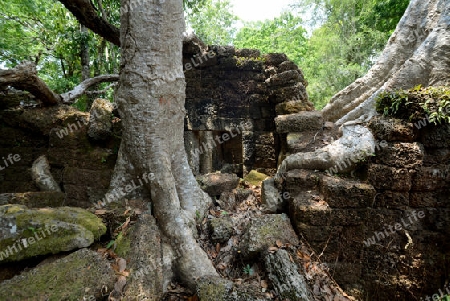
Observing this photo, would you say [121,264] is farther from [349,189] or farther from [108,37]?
[108,37]

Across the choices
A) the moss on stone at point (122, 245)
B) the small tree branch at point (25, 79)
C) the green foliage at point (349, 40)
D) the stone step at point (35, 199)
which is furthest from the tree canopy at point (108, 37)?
the moss on stone at point (122, 245)

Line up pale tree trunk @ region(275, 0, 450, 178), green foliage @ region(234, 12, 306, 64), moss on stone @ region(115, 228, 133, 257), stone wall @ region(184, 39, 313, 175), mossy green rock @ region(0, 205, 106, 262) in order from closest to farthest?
1. mossy green rock @ region(0, 205, 106, 262)
2. moss on stone @ region(115, 228, 133, 257)
3. pale tree trunk @ region(275, 0, 450, 178)
4. stone wall @ region(184, 39, 313, 175)
5. green foliage @ region(234, 12, 306, 64)

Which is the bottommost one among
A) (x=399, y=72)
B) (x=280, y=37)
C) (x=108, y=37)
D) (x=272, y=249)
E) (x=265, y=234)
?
(x=272, y=249)

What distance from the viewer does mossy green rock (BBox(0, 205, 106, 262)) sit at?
1.75 meters

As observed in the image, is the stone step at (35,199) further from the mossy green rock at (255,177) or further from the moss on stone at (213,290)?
the mossy green rock at (255,177)

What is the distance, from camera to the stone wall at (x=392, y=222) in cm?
251

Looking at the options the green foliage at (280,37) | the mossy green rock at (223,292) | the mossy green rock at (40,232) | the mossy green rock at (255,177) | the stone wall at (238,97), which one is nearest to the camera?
the mossy green rock at (40,232)

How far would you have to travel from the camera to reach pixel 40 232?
1.83 metres

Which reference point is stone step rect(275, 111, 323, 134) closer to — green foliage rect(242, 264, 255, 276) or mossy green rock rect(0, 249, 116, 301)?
green foliage rect(242, 264, 255, 276)

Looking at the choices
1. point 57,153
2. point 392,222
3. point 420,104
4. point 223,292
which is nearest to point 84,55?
point 57,153

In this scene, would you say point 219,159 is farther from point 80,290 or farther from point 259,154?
point 80,290

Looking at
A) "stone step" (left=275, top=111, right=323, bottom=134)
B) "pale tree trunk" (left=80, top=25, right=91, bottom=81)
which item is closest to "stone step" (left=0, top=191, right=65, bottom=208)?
"stone step" (left=275, top=111, right=323, bottom=134)

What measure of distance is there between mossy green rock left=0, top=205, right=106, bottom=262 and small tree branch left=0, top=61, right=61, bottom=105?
1840mm

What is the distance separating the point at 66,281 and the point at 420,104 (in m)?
3.59
